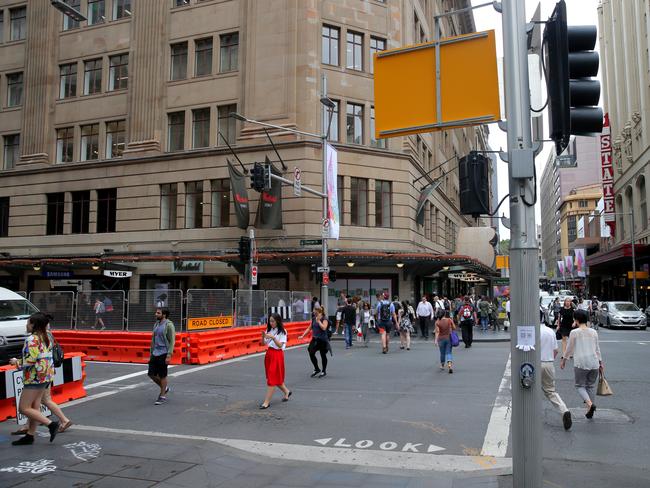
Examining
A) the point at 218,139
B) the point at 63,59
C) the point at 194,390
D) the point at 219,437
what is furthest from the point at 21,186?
the point at 219,437

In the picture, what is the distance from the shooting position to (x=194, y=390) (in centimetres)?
1191

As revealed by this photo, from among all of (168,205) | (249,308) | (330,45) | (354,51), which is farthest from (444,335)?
(168,205)

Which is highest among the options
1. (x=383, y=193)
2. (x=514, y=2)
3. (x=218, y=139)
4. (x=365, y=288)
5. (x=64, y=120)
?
(x=64, y=120)

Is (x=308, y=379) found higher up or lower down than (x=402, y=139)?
lower down

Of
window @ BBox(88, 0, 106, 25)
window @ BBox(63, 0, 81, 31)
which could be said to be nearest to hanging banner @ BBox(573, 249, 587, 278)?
window @ BBox(88, 0, 106, 25)

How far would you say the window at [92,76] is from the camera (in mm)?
34656

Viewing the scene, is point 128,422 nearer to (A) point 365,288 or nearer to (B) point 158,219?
(A) point 365,288

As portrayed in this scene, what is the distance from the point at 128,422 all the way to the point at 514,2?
812 centimetres

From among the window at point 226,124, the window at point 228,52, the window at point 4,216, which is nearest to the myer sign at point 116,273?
the window at point 226,124

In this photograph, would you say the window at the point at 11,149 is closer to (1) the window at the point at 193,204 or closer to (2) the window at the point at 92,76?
(2) the window at the point at 92,76

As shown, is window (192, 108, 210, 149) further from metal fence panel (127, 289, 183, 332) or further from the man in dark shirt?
Result: the man in dark shirt

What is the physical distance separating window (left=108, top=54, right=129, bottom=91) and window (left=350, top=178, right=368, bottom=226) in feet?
50.8

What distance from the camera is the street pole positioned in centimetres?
478

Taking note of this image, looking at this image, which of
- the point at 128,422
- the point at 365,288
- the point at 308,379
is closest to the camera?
the point at 128,422
